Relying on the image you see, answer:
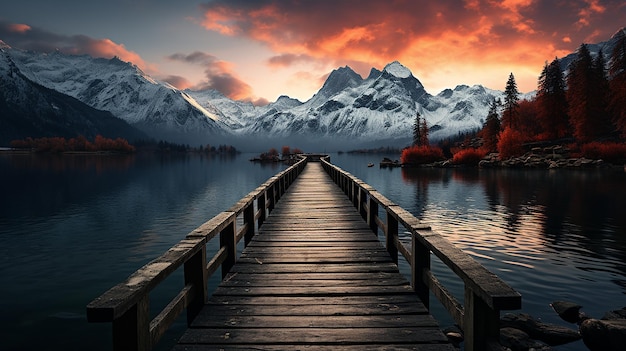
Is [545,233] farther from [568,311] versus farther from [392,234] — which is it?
[392,234]

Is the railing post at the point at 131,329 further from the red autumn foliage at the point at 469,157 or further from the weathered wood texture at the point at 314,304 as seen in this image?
the red autumn foliage at the point at 469,157

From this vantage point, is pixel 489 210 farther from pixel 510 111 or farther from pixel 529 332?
pixel 510 111

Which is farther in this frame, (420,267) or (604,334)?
(604,334)

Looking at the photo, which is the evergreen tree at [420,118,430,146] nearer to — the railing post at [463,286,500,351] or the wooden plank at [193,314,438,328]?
the wooden plank at [193,314,438,328]

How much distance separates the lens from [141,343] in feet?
10.8

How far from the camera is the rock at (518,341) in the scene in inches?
361

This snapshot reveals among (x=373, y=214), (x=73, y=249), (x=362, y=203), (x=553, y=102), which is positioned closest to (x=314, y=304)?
Answer: (x=373, y=214)

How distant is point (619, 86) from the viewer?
60.2 metres

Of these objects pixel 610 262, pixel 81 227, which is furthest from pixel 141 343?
pixel 81 227

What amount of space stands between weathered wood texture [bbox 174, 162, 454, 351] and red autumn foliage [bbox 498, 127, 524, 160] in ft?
249

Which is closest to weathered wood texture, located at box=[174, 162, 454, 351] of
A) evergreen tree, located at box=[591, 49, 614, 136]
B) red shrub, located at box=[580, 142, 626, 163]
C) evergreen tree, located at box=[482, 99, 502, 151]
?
red shrub, located at box=[580, 142, 626, 163]

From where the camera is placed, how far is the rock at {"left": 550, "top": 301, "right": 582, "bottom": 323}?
37.4ft

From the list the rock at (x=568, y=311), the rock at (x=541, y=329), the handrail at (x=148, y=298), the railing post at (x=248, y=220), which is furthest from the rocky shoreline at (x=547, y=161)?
the handrail at (x=148, y=298)

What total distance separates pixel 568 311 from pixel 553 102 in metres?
74.4
